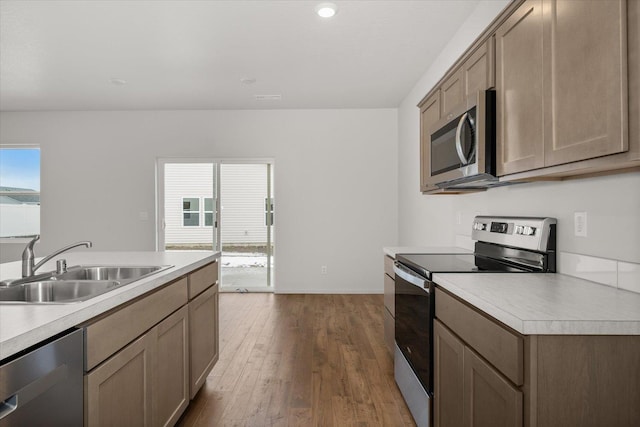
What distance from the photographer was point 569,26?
4.10 ft

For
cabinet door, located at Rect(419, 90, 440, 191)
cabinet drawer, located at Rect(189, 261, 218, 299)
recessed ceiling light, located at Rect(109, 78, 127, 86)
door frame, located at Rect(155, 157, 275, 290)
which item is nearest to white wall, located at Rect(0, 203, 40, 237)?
door frame, located at Rect(155, 157, 275, 290)

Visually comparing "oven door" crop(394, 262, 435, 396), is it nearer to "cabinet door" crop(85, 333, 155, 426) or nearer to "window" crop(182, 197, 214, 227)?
"cabinet door" crop(85, 333, 155, 426)

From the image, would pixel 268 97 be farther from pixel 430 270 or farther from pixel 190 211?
pixel 430 270

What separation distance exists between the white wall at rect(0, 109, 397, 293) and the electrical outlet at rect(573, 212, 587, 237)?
3664 mm

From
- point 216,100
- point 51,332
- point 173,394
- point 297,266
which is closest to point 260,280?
point 297,266

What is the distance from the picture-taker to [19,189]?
5465mm

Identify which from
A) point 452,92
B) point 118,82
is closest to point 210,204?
point 118,82

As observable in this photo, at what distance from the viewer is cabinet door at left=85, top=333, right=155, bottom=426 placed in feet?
3.82

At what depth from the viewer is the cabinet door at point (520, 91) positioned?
4.70ft

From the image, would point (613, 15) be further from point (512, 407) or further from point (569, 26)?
point (512, 407)

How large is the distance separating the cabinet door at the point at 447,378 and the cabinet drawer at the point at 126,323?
1.23 meters

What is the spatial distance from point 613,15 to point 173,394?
2.24 metres

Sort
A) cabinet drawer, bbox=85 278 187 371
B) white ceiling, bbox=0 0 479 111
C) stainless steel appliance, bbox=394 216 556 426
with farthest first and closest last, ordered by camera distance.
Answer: white ceiling, bbox=0 0 479 111
stainless steel appliance, bbox=394 216 556 426
cabinet drawer, bbox=85 278 187 371

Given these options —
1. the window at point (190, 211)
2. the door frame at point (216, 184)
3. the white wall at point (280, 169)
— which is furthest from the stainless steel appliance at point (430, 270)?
the window at point (190, 211)
